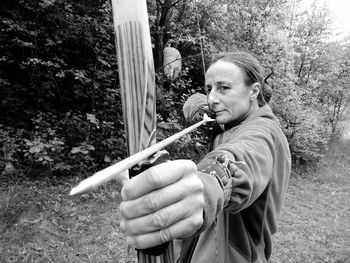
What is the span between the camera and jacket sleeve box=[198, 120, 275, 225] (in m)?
0.61

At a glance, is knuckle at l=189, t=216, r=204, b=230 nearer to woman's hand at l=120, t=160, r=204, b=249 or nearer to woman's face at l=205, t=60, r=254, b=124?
woman's hand at l=120, t=160, r=204, b=249

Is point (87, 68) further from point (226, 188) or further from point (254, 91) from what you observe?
point (226, 188)

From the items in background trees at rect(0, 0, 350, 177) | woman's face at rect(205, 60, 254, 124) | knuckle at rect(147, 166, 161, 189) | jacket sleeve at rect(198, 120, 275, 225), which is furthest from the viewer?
background trees at rect(0, 0, 350, 177)

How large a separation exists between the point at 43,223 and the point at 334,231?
14.9 feet

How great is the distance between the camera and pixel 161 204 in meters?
0.43

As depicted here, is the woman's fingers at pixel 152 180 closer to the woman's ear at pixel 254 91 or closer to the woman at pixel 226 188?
the woman at pixel 226 188

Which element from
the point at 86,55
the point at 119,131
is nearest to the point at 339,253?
the point at 119,131

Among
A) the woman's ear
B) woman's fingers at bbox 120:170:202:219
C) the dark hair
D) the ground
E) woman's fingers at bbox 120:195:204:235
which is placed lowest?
the ground

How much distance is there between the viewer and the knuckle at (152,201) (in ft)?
1.40

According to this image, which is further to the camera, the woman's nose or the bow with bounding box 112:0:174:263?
the woman's nose

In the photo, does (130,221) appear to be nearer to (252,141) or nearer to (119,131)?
(252,141)

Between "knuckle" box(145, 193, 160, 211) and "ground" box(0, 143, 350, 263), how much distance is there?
9.11ft

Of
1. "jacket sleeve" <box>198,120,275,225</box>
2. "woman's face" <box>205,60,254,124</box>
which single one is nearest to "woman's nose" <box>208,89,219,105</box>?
"woman's face" <box>205,60,254,124</box>

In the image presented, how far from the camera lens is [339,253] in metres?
4.07
